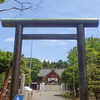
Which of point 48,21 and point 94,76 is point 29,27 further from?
point 94,76

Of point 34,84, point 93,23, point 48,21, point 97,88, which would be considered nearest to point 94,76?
point 97,88

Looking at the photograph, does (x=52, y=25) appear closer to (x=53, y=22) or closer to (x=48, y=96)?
(x=53, y=22)

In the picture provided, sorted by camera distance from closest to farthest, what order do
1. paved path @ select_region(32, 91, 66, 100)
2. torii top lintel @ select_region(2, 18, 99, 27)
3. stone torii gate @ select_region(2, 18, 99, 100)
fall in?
stone torii gate @ select_region(2, 18, 99, 100) → torii top lintel @ select_region(2, 18, 99, 27) → paved path @ select_region(32, 91, 66, 100)

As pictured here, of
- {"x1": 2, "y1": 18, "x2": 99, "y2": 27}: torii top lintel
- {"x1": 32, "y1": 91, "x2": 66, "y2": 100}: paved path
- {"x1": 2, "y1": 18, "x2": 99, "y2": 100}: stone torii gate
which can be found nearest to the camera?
{"x1": 2, "y1": 18, "x2": 99, "y2": 100}: stone torii gate

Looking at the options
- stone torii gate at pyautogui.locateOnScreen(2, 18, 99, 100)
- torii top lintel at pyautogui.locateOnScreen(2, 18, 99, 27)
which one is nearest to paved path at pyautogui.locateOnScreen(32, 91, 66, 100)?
stone torii gate at pyautogui.locateOnScreen(2, 18, 99, 100)

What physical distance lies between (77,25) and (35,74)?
46760mm

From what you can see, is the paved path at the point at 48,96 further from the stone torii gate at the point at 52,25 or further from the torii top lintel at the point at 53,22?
the torii top lintel at the point at 53,22

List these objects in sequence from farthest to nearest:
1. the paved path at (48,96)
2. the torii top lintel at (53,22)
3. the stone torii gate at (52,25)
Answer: the paved path at (48,96)
the torii top lintel at (53,22)
the stone torii gate at (52,25)

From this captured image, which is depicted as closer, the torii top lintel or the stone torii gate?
the stone torii gate

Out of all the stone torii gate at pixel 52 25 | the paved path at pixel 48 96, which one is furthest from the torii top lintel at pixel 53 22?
the paved path at pixel 48 96

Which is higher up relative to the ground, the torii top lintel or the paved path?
the torii top lintel

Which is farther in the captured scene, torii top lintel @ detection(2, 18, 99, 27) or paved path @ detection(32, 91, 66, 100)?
paved path @ detection(32, 91, 66, 100)

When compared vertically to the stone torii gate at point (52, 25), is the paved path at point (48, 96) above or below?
below

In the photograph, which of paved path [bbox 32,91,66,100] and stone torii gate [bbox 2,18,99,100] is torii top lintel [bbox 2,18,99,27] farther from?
paved path [bbox 32,91,66,100]
